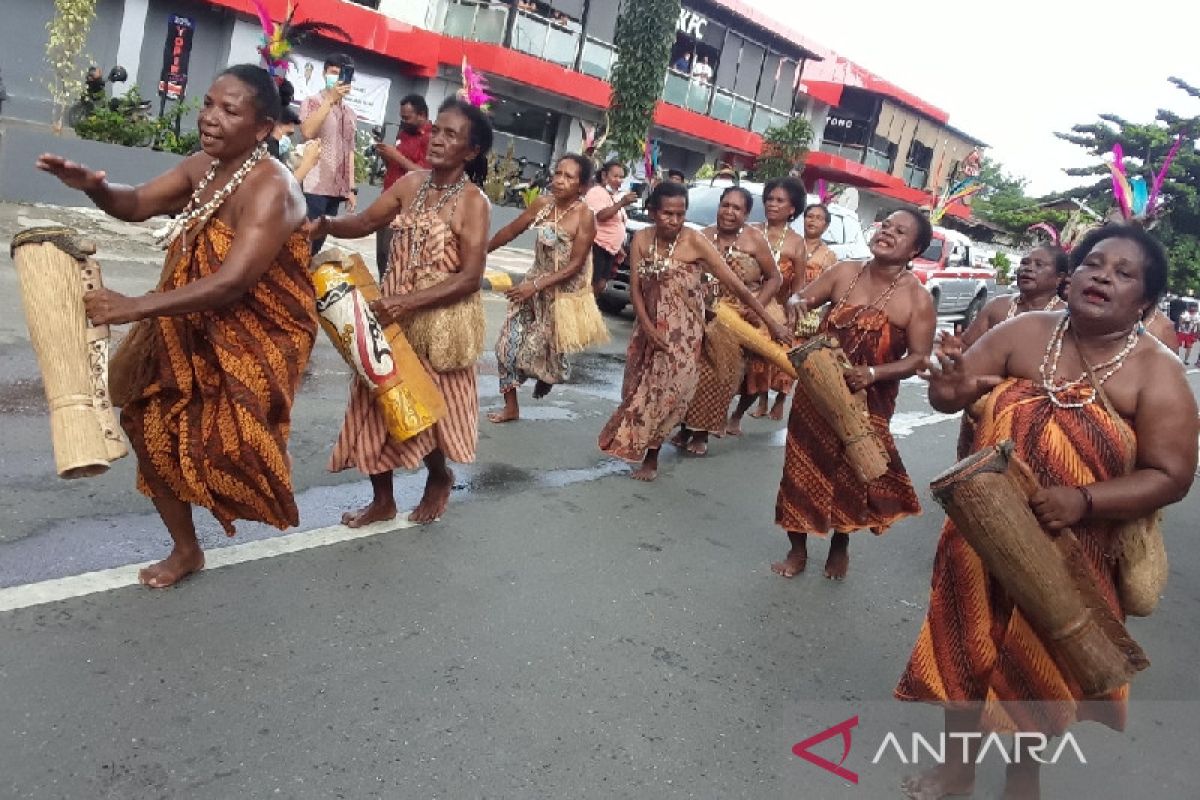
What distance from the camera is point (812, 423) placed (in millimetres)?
4387

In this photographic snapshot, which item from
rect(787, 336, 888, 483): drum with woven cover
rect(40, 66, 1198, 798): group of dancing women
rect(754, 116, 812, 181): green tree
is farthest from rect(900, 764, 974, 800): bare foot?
rect(754, 116, 812, 181): green tree

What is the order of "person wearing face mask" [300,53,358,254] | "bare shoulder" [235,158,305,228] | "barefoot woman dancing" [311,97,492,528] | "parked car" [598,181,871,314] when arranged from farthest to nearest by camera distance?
1. "parked car" [598,181,871,314]
2. "person wearing face mask" [300,53,358,254]
3. "barefoot woman dancing" [311,97,492,528]
4. "bare shoulder" [235,158,305,228]

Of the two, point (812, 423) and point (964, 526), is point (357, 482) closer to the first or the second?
point (812, 423)

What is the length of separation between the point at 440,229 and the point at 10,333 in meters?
3.54

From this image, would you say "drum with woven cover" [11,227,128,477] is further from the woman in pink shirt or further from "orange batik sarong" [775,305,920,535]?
the woman in pink shirt

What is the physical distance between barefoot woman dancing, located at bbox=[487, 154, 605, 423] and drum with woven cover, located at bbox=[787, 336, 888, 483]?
261 centimetres

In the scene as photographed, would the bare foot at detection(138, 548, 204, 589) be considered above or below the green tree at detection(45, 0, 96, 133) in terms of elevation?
below

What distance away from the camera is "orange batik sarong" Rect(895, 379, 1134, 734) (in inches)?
102

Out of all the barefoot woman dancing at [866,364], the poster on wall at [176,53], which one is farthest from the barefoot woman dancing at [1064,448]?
the poster on wall at [176,53]

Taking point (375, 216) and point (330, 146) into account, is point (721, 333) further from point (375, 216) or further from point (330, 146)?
point (330, 146)

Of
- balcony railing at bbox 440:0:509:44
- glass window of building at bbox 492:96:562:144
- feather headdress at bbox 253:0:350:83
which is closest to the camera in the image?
feather headdress at bbox 253:0:350:83

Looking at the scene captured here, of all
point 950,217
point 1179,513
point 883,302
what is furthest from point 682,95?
point 883,302

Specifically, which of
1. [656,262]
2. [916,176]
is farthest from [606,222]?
[916,176]

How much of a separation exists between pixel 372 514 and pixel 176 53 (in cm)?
1603
